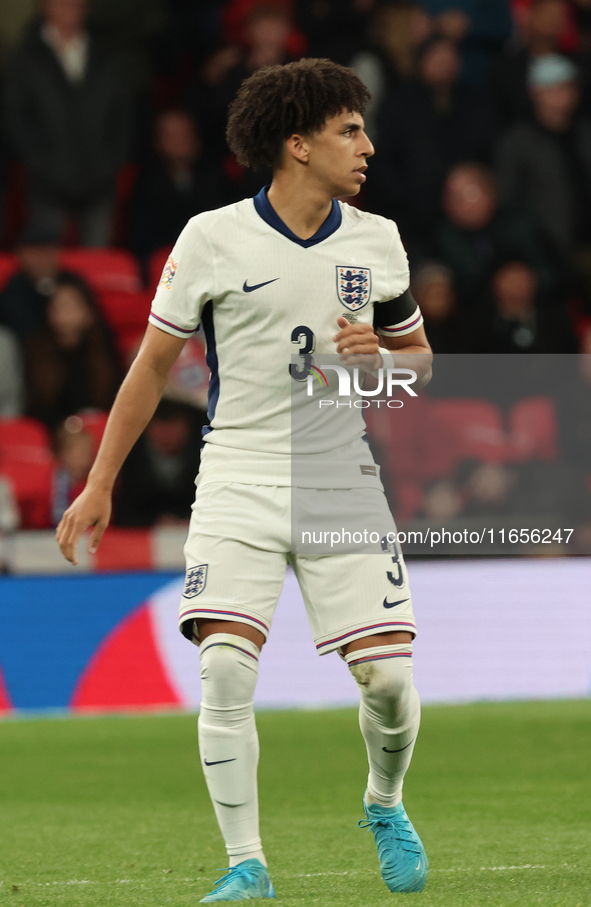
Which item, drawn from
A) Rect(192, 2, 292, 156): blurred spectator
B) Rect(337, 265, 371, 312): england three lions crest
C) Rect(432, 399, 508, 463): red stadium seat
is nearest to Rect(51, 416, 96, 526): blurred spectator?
Rect(432, 399, 508, 463): red stadium seat

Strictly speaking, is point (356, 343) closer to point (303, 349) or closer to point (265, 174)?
point (303, 349)

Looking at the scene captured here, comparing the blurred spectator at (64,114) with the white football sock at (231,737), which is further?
the blurred spectator at (64,114)

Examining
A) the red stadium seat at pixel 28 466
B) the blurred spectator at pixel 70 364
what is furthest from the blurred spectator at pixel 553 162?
the red stadium seat at pixel 28 466

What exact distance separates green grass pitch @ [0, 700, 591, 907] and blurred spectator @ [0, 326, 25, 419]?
3.17m

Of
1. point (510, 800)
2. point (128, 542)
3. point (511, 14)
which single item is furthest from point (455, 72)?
point (510, 800)

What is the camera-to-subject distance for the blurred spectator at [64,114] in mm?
11266

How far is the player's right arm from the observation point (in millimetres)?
3627

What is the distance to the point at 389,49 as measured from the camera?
12492 mm

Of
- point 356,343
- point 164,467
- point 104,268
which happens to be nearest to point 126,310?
point 104,268

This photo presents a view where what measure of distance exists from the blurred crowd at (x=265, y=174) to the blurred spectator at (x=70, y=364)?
1 cm

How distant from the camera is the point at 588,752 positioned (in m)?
6.65

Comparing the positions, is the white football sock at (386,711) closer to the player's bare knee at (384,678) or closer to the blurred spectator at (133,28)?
the player's bare knee at (384,678)

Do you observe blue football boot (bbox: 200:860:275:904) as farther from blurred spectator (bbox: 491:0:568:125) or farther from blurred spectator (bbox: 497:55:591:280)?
blurred spectator (bbox: 491:0:568:125)

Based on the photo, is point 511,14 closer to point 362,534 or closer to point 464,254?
point 464,254
